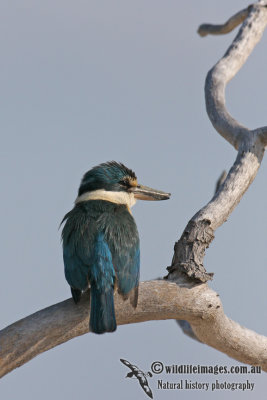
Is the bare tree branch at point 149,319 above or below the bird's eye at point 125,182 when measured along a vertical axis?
below

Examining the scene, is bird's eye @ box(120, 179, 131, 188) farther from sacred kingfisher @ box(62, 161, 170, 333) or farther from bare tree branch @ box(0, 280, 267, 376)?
bare tree branch @ box(0, 280, 267, 376)

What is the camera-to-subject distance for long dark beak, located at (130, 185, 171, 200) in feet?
15.2

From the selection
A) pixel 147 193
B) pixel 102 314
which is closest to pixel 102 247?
pixel 102 314

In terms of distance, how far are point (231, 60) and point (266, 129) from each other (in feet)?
3.95

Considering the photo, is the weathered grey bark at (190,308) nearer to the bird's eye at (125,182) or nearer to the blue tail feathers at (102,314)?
the blue tail feathers at (102,314)

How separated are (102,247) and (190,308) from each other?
2.18 feet

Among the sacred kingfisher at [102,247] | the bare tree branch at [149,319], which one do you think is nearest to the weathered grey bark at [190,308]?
the bare tree branch at [149,319]

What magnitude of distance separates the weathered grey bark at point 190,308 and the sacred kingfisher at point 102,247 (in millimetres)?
116

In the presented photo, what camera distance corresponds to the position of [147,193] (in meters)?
4.73

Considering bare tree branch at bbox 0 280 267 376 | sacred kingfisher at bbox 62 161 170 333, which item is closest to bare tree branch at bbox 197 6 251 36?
sacred kingfisher at bbox 62 161 170 333

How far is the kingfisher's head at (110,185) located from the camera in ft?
14.5

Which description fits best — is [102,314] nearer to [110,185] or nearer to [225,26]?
[110,185]

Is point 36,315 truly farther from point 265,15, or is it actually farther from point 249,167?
point 265,15

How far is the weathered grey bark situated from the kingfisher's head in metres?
0.70
